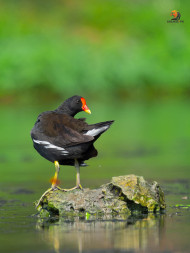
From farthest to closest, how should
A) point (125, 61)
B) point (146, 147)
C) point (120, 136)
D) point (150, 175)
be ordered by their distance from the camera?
1. point (125, 61)
2. point (120, 136)
3. point (146, 147)
4. point (150, 175)

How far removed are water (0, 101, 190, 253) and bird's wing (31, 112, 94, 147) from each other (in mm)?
623

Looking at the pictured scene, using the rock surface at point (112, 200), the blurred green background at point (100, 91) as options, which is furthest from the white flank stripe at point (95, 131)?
the blurred green background at point (100, 91)

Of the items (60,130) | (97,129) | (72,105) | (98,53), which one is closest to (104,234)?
(97,129)

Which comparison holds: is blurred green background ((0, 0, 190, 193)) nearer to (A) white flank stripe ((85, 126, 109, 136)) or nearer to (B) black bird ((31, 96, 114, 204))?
(B) black bird ((31, 96, 114, 204))

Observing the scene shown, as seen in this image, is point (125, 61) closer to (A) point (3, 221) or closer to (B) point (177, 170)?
(B) point (177, 170)

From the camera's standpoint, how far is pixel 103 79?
2467cm

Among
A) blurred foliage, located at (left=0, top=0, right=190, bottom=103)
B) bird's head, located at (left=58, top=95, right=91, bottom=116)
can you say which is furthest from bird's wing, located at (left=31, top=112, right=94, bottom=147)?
blurred foliage, located at (left=0, top=0, right=190, bottom=103)

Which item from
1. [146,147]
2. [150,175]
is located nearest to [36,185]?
[150,175]

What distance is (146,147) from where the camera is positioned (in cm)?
1189

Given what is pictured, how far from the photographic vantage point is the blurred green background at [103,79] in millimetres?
10133

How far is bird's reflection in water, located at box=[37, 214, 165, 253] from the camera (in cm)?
466

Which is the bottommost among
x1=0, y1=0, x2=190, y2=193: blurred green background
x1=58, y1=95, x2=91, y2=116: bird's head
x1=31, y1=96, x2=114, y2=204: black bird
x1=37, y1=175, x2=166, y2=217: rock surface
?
x1=37, y1=175, x2=166, y2=217: rock surface

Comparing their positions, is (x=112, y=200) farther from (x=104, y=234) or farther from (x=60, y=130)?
(x=104, y=234)

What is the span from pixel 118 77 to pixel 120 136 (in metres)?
11.0
